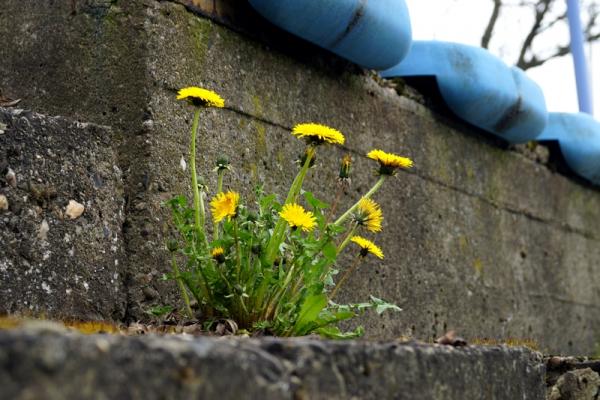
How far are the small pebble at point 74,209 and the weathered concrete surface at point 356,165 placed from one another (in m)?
0.20

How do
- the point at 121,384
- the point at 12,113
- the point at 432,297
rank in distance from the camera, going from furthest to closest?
the point at 432,297
the point at 12,113
the point at 121,384

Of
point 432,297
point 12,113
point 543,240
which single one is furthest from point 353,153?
point 543,240

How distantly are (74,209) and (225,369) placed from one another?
53.3 inches

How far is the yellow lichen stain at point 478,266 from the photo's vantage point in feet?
14.2

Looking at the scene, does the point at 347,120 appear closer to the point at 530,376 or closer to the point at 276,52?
the point at 276,52

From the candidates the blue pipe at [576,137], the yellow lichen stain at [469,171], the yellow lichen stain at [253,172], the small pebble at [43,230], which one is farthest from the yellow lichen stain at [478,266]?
the small pebble at [43,230]

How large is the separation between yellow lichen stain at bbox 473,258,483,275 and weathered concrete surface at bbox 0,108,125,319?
87.7 inches

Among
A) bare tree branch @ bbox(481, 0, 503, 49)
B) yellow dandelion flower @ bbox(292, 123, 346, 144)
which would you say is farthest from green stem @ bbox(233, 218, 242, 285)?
bare tree branch @ bbox(481, 0, 503, 49)

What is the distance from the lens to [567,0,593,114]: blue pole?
6.02 metres

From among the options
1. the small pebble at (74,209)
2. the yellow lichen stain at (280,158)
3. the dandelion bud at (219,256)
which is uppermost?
the yellow lichen stain at (280,158)

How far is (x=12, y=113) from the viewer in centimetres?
227

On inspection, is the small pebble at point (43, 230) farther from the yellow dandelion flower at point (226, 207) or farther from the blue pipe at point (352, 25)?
the blue pipe at point (352, 25)

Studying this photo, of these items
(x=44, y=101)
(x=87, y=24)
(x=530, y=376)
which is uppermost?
(x=530, y=376)

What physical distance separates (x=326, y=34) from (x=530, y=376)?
1534 millimetres
